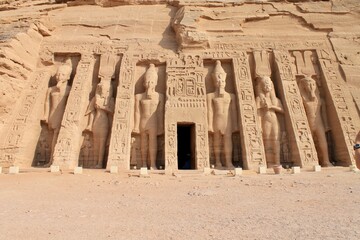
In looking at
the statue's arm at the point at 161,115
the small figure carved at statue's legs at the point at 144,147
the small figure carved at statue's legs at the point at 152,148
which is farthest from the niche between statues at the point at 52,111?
the statue's arm at the point at 161,115

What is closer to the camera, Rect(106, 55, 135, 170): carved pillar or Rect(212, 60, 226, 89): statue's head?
Rect(106, 55, 135, 170): carved pillar

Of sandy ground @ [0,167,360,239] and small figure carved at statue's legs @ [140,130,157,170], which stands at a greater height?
small figure carved at statue's legs @ [140,130,157,170]

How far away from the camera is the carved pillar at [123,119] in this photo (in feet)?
26.1

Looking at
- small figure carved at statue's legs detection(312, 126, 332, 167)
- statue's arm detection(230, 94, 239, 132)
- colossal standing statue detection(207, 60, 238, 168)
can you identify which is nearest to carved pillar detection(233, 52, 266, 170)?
statue's arm detection(230, 94, 239, 132)

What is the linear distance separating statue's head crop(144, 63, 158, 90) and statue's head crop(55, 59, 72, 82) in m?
2.63

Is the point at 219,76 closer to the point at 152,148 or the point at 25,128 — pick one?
the point at 152,148

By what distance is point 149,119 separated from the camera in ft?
28.9

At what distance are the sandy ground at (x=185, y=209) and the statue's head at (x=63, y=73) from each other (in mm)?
4819

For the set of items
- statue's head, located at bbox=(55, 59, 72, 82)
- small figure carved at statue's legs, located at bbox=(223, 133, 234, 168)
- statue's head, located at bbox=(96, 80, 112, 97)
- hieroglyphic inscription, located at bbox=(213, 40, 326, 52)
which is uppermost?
hieroglyphic inscription, located at bbox=(213, 40, 326, 52)

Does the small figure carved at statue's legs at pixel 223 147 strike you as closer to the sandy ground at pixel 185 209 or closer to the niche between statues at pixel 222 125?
the niche between statues at pixel 222 125

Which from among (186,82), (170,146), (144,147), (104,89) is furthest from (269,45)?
(104,89)

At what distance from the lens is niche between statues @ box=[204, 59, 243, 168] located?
8609 mm

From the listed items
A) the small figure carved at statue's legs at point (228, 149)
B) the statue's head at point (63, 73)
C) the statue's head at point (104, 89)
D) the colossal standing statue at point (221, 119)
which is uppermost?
the statue's head at point (63, 73)

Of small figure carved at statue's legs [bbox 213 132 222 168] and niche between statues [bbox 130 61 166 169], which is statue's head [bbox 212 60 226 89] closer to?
small figure carved at statue's legs [bbox 213 132 222 168]
